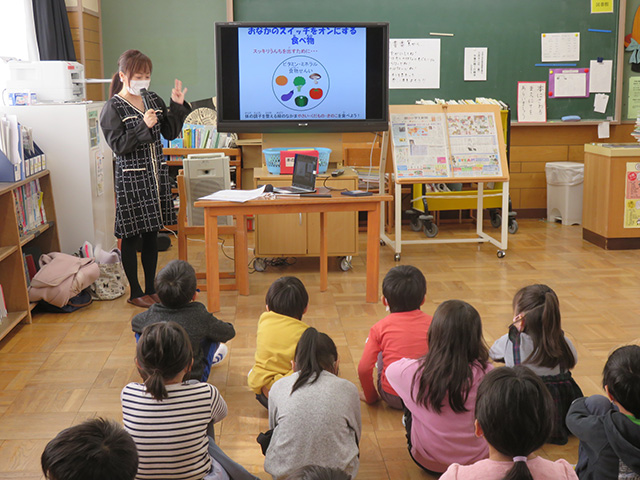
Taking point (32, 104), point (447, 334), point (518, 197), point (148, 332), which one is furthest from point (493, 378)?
point (518, 197)

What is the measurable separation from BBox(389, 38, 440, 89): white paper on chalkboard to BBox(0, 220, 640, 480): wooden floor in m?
1.64

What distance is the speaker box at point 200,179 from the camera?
15.4 ft

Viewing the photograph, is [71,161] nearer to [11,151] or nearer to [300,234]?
[11,151]

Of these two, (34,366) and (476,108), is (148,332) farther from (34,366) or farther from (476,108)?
(476,108)

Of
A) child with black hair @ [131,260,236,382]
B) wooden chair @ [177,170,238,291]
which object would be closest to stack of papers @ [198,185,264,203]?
wooden chair @ [177,170,238,291]

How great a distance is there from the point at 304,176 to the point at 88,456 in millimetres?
3066

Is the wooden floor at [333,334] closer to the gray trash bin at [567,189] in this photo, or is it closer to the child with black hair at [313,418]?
the child with black hair at [313,418]

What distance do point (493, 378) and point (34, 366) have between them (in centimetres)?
246

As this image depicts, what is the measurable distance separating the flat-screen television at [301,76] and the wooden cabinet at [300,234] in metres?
0.39

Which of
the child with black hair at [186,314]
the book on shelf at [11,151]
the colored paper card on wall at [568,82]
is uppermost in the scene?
the colored paper card on wall at [568,82]

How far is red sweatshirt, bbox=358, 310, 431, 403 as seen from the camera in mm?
2615

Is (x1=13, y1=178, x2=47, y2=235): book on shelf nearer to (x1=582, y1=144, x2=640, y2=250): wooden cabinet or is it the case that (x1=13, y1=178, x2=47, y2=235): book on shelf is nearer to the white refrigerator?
the white refrigerator

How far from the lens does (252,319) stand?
400 centimetres

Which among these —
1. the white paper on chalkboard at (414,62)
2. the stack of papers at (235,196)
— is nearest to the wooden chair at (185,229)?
the stack of papers at (235,196)
